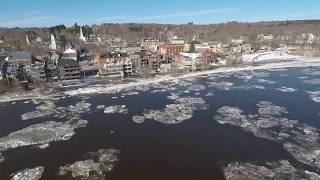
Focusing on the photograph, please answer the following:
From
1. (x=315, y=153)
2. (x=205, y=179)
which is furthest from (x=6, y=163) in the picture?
(x=315, y=153)

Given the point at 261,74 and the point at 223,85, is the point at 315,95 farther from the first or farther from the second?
the point at 261,74

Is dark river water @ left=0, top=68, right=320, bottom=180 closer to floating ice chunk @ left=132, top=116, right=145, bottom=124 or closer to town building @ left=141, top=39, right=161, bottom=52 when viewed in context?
floating ice chunk @ left=132, top=116, right=145, bottom=124

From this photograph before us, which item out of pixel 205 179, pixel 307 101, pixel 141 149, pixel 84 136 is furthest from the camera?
pixel 307 101

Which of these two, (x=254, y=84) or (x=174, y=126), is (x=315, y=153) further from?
(x=254, y=84)

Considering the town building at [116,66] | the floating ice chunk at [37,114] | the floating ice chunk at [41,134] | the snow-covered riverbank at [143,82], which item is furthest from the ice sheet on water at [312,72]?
the floating ice chunk at [37,114]

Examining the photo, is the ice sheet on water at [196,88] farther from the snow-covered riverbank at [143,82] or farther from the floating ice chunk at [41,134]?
the floating ice chunk at [41,134]

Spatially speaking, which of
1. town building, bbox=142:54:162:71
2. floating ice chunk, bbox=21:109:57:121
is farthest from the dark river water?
town building, bbox=142:54:162:71
